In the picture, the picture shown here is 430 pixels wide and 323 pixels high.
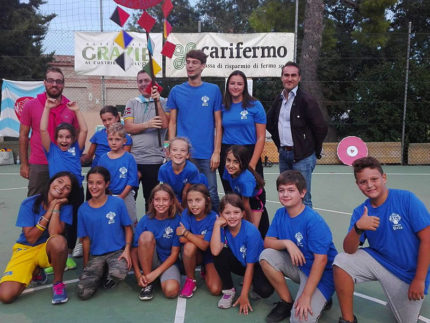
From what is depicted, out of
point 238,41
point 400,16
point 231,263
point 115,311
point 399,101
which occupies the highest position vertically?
point 400,16

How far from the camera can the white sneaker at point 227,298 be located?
2764mm

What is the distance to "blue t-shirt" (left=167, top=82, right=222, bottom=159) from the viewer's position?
3.44m

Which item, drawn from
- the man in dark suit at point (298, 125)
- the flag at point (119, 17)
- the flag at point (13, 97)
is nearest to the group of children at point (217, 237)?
the man in dark suit at point (298, 125)

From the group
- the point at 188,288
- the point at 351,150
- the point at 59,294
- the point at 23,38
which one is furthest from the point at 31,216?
the point at 23,38

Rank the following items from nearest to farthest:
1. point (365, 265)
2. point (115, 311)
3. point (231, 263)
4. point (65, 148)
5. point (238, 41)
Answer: point (365, 265)
point (115, 311)
point (231, 263)
point (65, 148)
point (238, 41)

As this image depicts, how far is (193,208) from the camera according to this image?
298 centimetres

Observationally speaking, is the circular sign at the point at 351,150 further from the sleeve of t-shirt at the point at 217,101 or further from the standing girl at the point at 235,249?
the standing girl at the point at 235,249

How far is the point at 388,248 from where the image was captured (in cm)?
247

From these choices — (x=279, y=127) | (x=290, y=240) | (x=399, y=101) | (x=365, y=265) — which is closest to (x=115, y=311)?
(x=290, y=240)

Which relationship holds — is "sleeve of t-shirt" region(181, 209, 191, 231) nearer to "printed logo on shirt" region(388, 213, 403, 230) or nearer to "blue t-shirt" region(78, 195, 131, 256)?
"blue t-shirt" region(78, 195, 131, 256)

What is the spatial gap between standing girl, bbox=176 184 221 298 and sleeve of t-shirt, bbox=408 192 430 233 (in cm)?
138

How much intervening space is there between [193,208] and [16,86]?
8.62m

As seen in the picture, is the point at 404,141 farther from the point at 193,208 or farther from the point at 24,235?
the point at 24,235

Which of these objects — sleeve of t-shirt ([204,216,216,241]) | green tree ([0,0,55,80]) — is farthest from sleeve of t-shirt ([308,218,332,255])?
green tree ([0,0,55,80])
